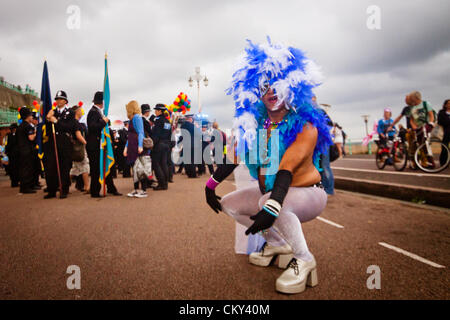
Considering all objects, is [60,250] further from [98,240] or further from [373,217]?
[373,217]

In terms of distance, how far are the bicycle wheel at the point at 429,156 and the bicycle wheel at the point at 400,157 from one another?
0.79 metres

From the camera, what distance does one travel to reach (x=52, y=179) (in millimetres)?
6344

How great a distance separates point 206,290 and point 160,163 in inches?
233

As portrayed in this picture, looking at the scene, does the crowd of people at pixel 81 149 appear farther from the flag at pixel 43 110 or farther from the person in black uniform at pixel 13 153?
the person in black uniform at pixel 13 153

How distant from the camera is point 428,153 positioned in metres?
7.50

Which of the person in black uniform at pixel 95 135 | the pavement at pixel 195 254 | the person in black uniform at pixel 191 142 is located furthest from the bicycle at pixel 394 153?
the person in black uniform at pixel 95 135

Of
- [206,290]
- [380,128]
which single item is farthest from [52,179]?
[380,128]

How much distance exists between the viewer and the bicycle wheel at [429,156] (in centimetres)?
716

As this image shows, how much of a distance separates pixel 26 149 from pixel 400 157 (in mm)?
10923

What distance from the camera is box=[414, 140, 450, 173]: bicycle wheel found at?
7.16 m

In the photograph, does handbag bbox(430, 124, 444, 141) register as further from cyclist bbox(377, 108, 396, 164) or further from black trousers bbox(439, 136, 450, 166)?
cyclist bbox(377, 108, 396, 164)

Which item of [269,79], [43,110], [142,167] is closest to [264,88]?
[269,79]

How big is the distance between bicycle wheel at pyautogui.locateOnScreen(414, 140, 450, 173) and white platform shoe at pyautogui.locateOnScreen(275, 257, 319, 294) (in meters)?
6.97

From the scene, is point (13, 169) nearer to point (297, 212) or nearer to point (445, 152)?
point (297, 212)
